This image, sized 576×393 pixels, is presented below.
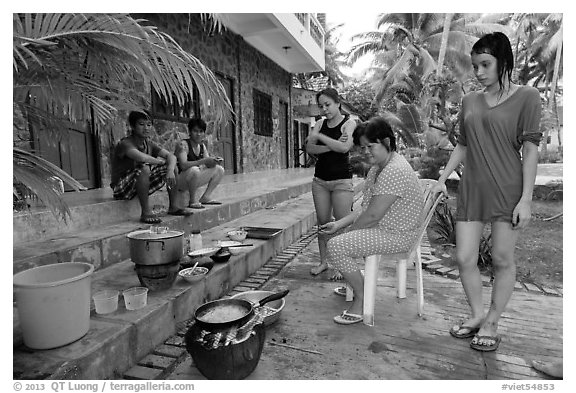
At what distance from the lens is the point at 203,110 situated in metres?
7.53

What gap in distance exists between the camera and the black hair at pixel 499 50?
84.2 inches

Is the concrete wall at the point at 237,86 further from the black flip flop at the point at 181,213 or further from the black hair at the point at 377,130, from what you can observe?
the black hair at the point at 377,130

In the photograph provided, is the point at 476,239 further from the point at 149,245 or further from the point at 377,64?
the point at 377,64

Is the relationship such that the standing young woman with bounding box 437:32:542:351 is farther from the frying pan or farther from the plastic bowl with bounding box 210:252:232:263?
the plastic bowl with bounding box 210:252:232:263

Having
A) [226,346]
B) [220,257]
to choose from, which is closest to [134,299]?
[226,346]

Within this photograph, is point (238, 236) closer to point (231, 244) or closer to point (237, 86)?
point (231, 244)

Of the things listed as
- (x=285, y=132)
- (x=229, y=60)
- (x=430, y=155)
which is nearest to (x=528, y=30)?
(x=430, y=155)

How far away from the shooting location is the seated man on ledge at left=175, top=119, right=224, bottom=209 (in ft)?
14.6

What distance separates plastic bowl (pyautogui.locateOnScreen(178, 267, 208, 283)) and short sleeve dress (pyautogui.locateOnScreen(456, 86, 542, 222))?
73.9 inches

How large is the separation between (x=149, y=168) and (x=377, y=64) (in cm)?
2045

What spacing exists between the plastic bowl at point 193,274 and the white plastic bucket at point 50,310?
2.85ft

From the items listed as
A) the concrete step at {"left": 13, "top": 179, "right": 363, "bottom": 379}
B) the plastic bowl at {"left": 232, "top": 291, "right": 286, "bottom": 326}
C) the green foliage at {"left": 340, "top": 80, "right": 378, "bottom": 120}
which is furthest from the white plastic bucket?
the green foliage at {"left": 340, "top": 80, "right": 378, "bottom": 120}

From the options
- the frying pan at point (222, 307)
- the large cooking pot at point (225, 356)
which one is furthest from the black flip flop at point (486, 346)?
the large cooking pot at point (225, 356)

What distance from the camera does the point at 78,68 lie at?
2.32m
